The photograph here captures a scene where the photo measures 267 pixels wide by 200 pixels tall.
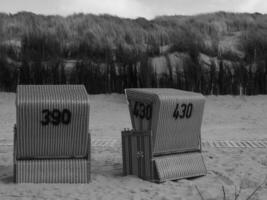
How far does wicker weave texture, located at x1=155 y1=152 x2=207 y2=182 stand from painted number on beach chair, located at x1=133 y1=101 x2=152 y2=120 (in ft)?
2.24

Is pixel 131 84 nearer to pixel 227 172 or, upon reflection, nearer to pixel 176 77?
pixel 176 77

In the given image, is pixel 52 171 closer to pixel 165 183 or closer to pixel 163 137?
pixel 165 183

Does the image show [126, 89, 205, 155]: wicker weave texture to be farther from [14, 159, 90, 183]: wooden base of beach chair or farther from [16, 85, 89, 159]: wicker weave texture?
→ [14, 159, 90, 183]: wooden base of beach chair

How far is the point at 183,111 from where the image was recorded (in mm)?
9047

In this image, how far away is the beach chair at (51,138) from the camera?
26.5ft

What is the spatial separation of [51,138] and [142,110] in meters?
1.60

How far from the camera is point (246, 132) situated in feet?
52.6

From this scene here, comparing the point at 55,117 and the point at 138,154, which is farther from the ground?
the point at 55,117

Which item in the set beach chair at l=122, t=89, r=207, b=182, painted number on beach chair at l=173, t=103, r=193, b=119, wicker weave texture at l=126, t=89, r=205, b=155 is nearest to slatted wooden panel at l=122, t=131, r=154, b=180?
beach chair at l=122, t=89, r=207, b=182

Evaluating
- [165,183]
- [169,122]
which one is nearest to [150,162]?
[165,183]

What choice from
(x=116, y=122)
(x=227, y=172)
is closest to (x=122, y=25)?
(x=116, y=122)

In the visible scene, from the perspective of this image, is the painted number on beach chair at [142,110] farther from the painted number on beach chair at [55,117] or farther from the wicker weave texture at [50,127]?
the painted number on beach chair at [55,117]

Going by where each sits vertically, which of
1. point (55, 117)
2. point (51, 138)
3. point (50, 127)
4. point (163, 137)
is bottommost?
point (163, 137)

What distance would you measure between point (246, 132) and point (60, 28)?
14983 mm
